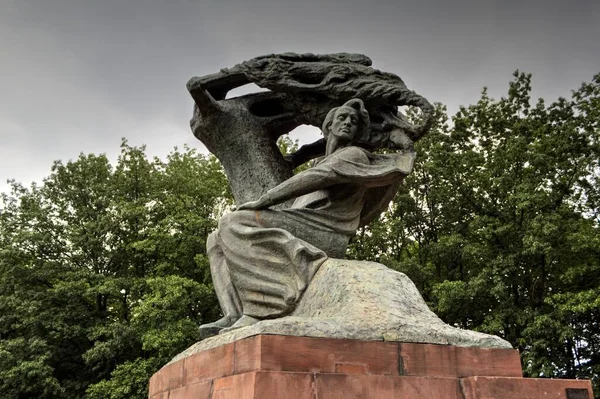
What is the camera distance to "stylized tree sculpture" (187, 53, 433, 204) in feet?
18.0

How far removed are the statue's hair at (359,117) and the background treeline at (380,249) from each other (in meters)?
12.0

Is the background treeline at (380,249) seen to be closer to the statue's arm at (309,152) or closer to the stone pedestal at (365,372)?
the statue's arm at (309,152)

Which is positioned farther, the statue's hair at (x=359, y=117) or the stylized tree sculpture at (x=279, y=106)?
the stylized tree sculpture at (x=279, y=106)

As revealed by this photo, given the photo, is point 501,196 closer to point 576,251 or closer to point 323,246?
point 576,251

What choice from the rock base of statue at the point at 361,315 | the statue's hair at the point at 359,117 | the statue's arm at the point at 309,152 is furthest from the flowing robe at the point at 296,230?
the statue's arm at the point at 309,152

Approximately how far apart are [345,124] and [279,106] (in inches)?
48.3

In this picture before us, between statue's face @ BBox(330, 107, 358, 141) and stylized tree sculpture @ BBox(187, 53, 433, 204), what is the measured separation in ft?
0.82

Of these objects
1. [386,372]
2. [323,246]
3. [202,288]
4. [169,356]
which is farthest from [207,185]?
[386,372]

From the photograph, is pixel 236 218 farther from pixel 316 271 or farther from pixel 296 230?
pixel 316 271

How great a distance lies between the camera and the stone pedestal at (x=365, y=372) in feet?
10.5

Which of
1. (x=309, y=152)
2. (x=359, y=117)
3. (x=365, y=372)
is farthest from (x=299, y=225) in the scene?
(x=309, y=152)

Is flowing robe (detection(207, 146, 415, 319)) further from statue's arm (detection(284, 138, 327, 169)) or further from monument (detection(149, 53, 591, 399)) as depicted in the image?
statue's arm (detection(284, 138, 327, 169))

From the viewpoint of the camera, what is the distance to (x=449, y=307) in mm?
17188

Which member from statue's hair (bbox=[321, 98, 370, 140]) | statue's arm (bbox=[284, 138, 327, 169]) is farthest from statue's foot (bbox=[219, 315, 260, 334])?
statue's arm (bbox=[284, 138, 327, 169])
